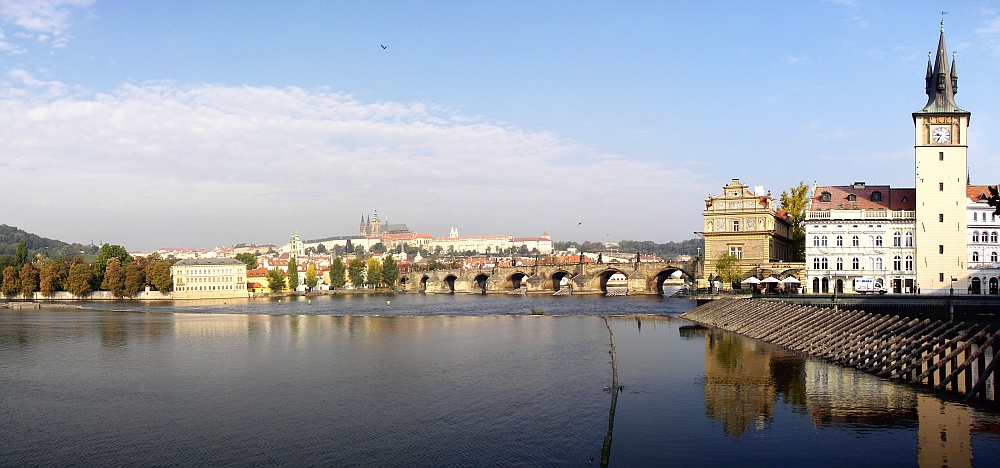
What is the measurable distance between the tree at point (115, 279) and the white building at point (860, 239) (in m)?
84.0

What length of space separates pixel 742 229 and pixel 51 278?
8853 centimetres

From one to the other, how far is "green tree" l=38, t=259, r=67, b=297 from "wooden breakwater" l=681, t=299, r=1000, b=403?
3722 inches

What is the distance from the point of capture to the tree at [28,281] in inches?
4301

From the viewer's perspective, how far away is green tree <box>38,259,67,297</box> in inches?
4264

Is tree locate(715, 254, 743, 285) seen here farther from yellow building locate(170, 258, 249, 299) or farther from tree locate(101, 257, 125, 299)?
tree locate(101, 257, 125, 299)

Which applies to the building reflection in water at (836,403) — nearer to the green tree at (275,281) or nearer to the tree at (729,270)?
the tree at (729,270)

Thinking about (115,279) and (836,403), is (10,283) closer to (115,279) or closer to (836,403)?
(115,279)

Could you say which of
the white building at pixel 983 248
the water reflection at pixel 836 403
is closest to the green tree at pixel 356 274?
the white building at pixel 983 248

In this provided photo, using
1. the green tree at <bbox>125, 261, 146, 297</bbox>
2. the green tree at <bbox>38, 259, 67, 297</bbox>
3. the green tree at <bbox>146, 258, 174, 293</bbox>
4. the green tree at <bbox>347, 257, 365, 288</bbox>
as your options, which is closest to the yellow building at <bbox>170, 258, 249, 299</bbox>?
the green tree at <bbox>146, 258, 174, 293</bbox>

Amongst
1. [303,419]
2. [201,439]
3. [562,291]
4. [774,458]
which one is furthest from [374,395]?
[562,291]

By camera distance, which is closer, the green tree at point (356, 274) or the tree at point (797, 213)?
the tree at point (797, 213)

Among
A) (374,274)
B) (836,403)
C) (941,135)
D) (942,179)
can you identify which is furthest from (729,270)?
(374,274)

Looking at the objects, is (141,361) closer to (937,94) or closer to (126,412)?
(126,412)

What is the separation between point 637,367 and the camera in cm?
2942
